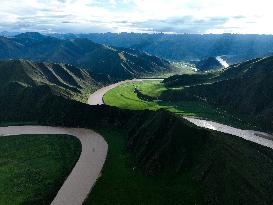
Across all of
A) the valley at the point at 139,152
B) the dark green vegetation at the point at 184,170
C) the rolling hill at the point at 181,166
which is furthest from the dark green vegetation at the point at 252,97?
the dark green vegetation at the point at 184,170

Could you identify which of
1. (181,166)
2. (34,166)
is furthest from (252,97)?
(34,166)

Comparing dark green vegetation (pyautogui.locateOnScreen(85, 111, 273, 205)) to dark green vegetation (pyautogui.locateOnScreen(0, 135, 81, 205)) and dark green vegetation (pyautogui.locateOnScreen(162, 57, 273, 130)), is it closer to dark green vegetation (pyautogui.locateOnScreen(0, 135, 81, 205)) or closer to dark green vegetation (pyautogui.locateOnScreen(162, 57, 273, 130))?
dark green vegetation (pyautogui.locateOnScreen(0, 135, 81, 205))

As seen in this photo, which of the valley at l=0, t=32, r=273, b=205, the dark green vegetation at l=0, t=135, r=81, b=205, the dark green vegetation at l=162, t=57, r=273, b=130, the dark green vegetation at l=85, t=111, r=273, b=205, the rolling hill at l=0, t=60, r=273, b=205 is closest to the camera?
the dark green vegetation at l=85, t=111, r=273, b=205

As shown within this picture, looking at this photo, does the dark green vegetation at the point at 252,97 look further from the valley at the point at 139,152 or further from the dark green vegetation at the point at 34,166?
the dark green vegetation at the point at 34,166

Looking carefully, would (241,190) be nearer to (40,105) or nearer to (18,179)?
(18,179)

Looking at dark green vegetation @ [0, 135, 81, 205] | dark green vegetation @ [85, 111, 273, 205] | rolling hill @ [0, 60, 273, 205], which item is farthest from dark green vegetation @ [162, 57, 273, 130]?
dark green vegetation @ [0, 135, 81, 205]

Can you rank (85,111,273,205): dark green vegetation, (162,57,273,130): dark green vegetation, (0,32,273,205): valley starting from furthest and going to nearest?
(162,57,273,130): dark green vegetation
(0,32,273,205): valley
(85,111,273,205): dark green vegetation

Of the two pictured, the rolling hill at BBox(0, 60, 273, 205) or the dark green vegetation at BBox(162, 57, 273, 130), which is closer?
the rolling hill at BBox(0, 60, 273, 205)

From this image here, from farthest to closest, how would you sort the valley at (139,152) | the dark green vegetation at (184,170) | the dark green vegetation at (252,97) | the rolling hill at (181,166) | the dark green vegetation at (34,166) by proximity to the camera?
the dark green vegetation at (252,97)
the dark green vegetation at (34,166)
the valley at (139,152)
the rolling hill at (181,166)
the dark green vegetation at (184,170)

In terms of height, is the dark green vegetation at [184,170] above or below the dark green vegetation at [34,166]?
above
